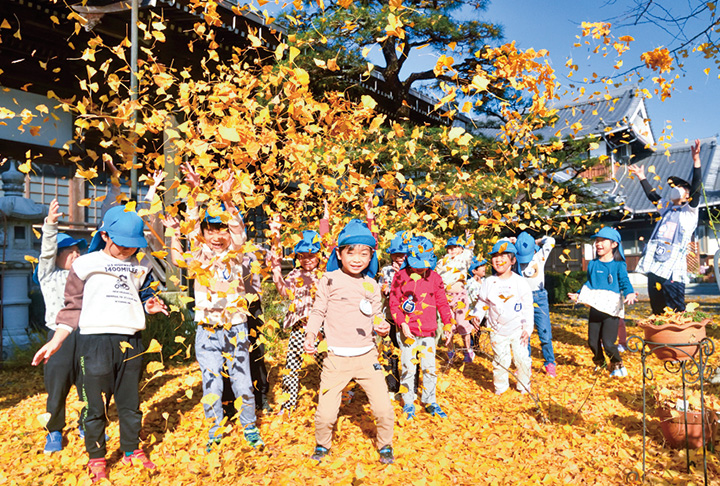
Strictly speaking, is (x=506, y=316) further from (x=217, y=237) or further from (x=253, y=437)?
(x=217, y=237)

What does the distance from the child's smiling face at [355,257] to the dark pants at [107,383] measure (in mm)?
1539

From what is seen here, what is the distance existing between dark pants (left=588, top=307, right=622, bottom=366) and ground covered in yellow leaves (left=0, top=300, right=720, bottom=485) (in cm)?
33

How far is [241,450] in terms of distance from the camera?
352 centimetres

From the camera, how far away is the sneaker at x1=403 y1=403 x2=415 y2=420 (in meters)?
A: 4.11

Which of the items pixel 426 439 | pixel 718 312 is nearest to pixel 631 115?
pixel 718 312

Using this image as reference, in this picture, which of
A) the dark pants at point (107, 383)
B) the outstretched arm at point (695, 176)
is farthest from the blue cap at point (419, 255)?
the outstretched arm at point (695, 176)

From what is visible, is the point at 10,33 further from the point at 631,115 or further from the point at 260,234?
the point at 631,115

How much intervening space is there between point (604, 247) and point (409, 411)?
2.92 m

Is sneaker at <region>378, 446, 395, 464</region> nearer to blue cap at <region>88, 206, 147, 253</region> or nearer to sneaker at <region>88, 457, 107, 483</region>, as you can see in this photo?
sneaker at <region>88, 457, 107, 483</region>

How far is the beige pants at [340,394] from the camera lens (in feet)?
10.8

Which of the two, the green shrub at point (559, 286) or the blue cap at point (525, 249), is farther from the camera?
the green shrub at point (559, 286)

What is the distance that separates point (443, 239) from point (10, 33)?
283 inches

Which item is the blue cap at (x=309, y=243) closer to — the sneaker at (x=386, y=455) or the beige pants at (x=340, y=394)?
the beige pants at (x=340, y=394)

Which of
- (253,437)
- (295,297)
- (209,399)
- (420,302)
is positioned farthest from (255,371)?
(420,302)
